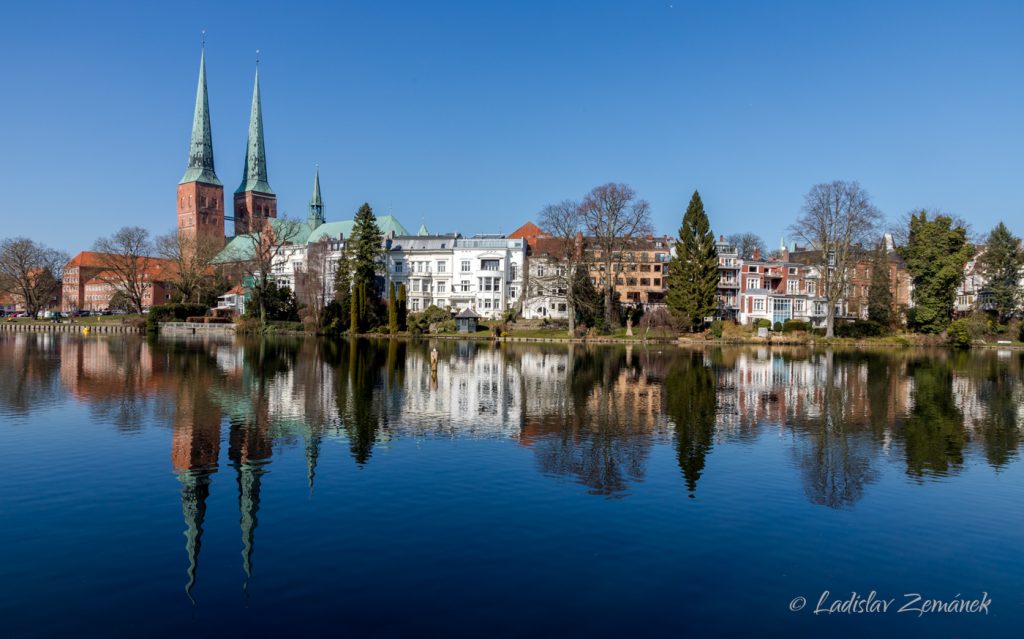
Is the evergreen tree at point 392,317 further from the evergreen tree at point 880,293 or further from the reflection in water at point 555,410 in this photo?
the evergreen tree at point 880,293

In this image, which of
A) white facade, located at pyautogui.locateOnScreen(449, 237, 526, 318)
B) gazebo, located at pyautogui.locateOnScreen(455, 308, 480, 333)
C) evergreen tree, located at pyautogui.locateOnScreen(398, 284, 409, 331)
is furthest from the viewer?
white facade, located at pyautogui.locateOnScreen(449, 237, 526, 318)

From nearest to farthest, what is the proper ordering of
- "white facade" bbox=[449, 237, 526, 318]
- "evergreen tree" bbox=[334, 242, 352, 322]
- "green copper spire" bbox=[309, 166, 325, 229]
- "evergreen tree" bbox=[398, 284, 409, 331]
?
"evergreen tree" bbox=[398, 284, 409, 331] → "evergreen tree" bbox=[334, 242, 352, 322] → "white facade" bbox=[449, 237, 526, 318] → "green copper spire" bbox=[309, 166, 325, 229]

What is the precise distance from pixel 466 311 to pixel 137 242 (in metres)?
43.5

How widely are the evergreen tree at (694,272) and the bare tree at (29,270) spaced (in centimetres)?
8071

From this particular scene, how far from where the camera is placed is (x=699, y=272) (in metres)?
74.6

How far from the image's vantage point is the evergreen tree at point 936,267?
2906 inches

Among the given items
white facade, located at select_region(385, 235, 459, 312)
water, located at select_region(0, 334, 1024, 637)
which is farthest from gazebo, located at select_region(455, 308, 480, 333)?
water, located at select_region(0, 334, 1024, 637)

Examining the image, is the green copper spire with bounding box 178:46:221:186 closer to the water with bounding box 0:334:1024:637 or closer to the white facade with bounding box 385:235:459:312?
the white facade with bounding box 385:235:459:312

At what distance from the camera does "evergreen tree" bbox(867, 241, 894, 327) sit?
252 feet

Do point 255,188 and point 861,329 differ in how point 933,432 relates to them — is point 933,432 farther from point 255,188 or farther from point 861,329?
point 255,188

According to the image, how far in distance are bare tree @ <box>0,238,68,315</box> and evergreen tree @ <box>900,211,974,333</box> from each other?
344ft

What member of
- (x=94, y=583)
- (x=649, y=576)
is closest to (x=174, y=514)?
(x=94, y=583)

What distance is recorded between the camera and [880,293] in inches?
3059

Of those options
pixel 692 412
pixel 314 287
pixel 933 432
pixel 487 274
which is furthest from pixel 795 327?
pixel 933 432
